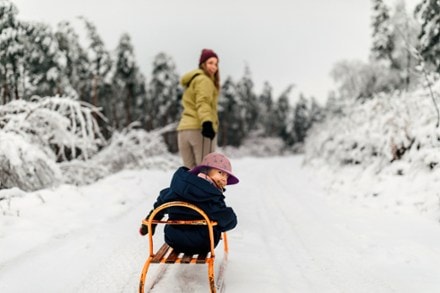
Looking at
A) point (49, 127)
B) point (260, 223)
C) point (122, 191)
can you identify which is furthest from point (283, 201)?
point (49, 127)

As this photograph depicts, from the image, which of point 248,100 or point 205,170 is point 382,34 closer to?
point 205,170

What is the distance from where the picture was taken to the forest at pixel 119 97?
7344mm

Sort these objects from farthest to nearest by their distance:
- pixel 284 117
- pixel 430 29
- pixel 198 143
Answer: pixel 284 117 → pixel 430 29 → pixel 198 143

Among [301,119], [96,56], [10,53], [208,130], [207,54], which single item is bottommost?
[301,119]

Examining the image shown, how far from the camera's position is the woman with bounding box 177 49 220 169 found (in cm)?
528

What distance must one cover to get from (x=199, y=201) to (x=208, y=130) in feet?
6.06

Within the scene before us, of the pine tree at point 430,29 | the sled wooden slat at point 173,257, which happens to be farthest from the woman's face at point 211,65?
the pine tree at point 430,29

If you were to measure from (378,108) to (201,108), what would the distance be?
5953 millimetres

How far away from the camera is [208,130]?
4949 mm

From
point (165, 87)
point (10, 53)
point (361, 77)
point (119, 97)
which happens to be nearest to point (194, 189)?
point (10, 53)

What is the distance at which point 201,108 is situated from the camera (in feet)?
16.9

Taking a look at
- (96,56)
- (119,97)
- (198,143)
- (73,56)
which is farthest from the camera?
(119,97)

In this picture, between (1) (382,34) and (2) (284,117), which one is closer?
(1) (382,34)

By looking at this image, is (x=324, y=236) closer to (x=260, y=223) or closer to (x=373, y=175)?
(x=260, y=223)
